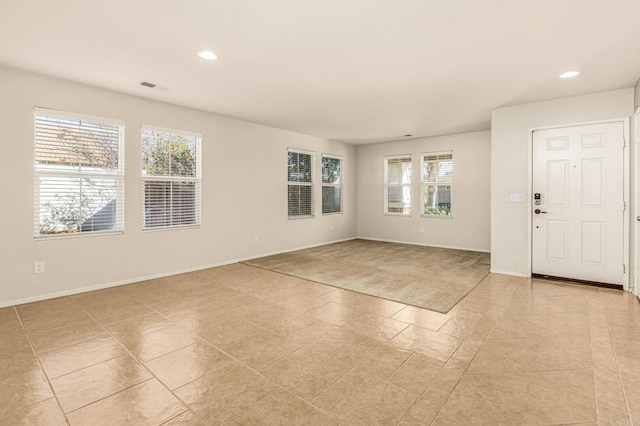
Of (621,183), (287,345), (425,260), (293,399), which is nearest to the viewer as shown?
(293,399)

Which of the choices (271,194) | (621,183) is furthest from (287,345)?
(621,183)

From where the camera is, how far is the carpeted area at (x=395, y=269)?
12.7ft

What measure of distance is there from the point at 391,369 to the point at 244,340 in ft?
3.95

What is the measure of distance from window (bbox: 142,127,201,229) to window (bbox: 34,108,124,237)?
358mm

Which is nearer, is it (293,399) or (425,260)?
(293,399)

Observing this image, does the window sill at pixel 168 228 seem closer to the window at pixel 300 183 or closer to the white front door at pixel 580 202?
the window at pixel 300 183

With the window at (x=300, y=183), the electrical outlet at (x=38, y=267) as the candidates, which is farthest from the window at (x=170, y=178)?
the window at (x=300, y=183)

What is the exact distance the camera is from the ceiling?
7.61 ft

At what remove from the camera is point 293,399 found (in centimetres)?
186

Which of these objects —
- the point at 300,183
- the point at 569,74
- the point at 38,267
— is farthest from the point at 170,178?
the point at 569,74

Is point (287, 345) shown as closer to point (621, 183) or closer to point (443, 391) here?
point (443, 391)

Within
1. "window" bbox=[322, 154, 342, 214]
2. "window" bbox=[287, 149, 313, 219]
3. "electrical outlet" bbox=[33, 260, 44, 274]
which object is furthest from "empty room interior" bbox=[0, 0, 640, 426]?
"window" bbox=[322, 154, 342, 214]

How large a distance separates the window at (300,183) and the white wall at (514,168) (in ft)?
12.4

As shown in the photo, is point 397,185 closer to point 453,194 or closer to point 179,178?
point 453,194
